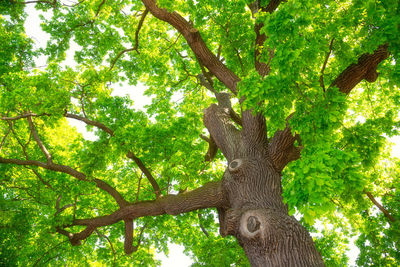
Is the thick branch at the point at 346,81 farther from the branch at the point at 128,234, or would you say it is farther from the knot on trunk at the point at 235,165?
the branch at the point at 128,234

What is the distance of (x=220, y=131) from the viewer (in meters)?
6.29

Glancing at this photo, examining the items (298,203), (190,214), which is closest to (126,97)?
(190,214)

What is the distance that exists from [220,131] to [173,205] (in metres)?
2.24

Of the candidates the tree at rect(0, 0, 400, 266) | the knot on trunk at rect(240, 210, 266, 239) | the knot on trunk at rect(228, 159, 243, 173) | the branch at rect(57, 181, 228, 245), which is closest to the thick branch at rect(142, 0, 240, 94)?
the tree at rect(0, 0, 400, 266)

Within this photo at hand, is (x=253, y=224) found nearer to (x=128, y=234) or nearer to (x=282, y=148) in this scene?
(x=282, y=148)

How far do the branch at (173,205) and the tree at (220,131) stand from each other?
0.12 ft

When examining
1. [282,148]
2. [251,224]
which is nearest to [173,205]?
[251,224]

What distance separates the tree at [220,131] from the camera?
3607 mm

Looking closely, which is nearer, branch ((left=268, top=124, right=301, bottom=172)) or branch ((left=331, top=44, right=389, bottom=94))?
branch ((left=331, top=44, right=389, bottom=94))

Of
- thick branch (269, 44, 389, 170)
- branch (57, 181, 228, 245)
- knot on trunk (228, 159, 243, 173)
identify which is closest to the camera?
thick branch (269, 44, 389, 170)

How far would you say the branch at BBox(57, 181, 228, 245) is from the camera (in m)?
5.62

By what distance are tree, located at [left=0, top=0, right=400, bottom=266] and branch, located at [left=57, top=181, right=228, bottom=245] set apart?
37 mm

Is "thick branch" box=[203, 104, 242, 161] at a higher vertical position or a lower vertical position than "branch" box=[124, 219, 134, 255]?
higher

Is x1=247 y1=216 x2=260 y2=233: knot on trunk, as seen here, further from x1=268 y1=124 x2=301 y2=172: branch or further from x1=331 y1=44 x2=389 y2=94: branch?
x1=331 y1=44 x2=389 y2=94: branch
